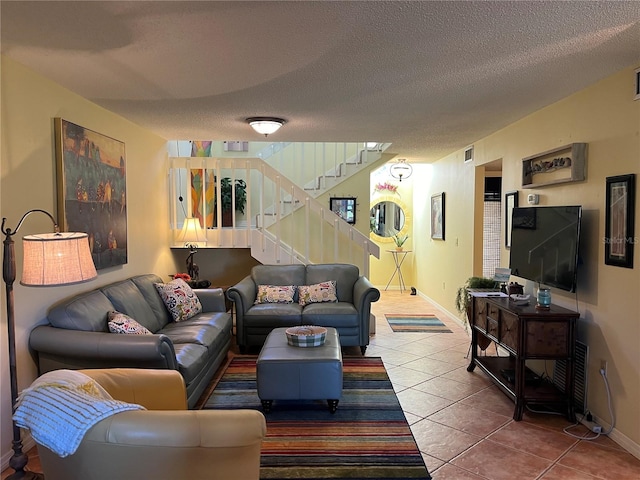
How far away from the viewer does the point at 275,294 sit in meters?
4.85

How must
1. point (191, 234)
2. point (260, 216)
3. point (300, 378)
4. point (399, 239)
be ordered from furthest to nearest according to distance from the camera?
point (399, 239) → point (260, 216) → point (191, 234) → point (300, 378)

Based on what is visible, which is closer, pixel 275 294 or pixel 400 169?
pixel 275 294

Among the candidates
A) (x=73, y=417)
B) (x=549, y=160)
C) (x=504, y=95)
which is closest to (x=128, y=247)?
(x=73, y=417)

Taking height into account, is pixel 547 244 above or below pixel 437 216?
below

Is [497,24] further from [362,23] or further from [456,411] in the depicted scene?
[456,411]

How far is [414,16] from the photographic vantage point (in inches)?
78.0

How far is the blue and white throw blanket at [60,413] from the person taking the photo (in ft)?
4.53

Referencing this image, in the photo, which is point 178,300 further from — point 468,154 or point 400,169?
point 400,169

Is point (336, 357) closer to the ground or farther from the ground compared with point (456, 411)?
farther from the ground

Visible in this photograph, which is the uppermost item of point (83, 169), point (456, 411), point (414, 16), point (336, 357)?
point (414, 16)

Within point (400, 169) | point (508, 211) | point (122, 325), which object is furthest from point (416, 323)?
point (122, 325)

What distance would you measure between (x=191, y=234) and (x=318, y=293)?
1.81 m

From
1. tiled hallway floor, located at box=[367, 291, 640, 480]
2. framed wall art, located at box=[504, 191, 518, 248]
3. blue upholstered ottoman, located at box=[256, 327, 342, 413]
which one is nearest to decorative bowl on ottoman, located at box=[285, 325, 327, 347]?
blue upholstered ottoman, located at box=[256, 327, 342, 413]

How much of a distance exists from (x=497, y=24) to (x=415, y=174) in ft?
21.4
